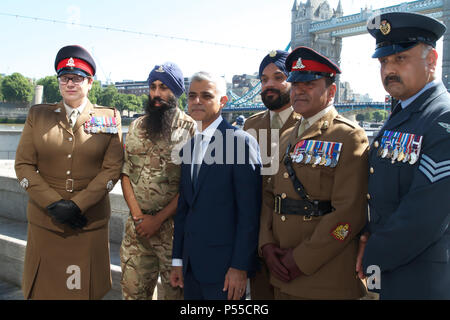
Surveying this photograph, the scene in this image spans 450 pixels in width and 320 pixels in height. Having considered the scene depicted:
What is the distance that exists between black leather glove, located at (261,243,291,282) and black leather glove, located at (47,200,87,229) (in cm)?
135

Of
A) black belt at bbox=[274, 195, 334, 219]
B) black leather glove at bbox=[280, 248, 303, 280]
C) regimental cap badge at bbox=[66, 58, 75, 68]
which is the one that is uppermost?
regimental cap badge at bbox=[66, 58, 75, 68]

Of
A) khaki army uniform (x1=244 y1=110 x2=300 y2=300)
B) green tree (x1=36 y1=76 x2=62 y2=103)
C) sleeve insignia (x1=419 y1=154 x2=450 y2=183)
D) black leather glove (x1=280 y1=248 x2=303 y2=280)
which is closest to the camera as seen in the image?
sleeve insignia (x1=419 y1=154 x2=450 y2=183)

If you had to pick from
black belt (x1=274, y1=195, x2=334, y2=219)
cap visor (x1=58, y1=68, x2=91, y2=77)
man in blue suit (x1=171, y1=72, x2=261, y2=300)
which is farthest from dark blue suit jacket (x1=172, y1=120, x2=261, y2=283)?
cap visor (x1=58, y1=68, x2=91, y2=77)

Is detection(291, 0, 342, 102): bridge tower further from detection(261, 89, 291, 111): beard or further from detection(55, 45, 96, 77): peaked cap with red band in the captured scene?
detection(55, 45, 96, 77): peaked cap with red band

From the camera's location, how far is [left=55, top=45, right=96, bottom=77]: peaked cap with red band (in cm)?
287

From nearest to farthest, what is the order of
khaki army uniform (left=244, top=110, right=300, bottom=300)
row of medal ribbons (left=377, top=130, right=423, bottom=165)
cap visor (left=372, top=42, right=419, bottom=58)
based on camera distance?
1. row of medal ribbons (left=377, top=130, right=423, bottom=165)
2. cap visor (left=372, top=42, right=419, bottom=58)
3. khaki army uniform (left=244, top=110, right=300, bottom=300)

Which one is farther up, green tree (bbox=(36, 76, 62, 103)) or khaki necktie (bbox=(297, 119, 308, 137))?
green tree (bbox=(36, 76, 62, 103))

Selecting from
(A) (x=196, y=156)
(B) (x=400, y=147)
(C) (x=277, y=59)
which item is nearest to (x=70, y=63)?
(A) (x=196, y=156)

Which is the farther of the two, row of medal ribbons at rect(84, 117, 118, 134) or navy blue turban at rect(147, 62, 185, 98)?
row of medal ribbons at rect(84, 117, 118, 134)

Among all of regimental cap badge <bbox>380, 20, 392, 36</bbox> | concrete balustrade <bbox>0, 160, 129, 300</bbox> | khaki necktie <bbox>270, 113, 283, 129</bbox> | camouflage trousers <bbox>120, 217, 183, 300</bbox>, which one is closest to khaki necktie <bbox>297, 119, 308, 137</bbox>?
khaki necktie <bbox>270, 113, 283, 129</bbox>

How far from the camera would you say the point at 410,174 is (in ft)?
6.31

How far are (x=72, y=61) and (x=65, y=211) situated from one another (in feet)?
3.42

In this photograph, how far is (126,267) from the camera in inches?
106

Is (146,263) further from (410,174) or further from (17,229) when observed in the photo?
(17,229)
